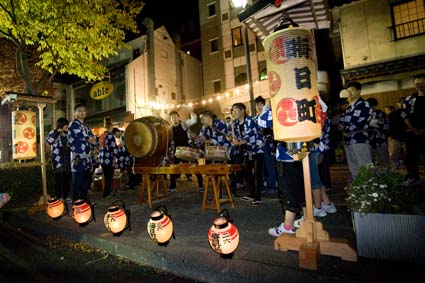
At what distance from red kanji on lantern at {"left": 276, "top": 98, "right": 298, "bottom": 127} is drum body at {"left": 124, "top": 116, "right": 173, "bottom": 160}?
3885 millimetres

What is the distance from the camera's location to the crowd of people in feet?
A: 12.3

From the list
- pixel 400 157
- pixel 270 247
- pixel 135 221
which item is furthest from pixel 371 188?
pixel 400 157

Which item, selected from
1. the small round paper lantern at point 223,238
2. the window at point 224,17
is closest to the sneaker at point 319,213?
the small round paper lantern at point 223,238

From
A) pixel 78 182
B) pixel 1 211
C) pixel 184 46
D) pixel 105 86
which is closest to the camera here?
pixel 78 182

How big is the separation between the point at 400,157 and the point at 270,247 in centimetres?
801

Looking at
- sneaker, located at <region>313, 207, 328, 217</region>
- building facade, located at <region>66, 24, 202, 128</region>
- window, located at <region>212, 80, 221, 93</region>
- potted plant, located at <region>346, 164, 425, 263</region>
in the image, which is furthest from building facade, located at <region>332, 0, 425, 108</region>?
building facade, located at <region>66, 24, 202, 128</region>

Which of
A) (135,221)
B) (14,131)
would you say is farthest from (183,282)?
(14,131)

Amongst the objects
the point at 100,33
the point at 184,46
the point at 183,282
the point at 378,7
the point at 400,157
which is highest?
the point at 184,46

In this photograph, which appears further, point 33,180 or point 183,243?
point 33,180

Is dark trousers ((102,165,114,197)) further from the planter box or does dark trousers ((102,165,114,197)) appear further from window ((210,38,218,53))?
window ((210,38,218,53))

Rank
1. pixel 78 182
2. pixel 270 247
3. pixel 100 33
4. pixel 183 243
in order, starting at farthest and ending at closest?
pixel 100 33 → pixel 78 182 → pixel 183 243 → pixel 270 247

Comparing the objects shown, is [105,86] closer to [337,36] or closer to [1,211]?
[1,211]

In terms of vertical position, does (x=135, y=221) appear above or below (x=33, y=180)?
below

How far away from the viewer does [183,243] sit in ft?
12.9
